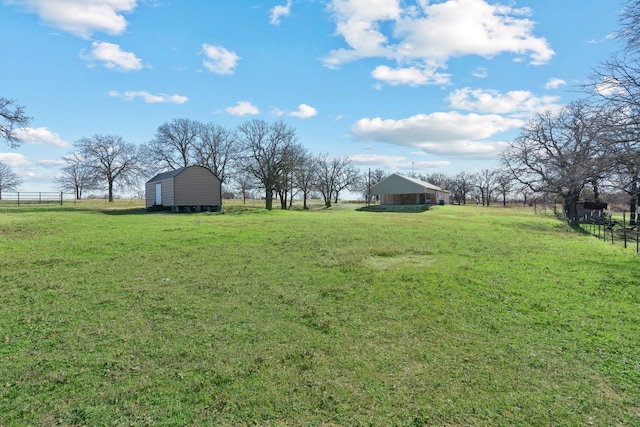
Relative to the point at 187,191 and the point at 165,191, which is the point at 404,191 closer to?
the point at 187,191

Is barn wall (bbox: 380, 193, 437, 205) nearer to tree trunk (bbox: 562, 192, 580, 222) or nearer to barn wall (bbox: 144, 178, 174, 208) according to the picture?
tree trunk (bbox: 562, 192, 580, 222)

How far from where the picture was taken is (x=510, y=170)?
96.3 ft

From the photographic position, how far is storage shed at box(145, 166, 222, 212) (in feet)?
86.9

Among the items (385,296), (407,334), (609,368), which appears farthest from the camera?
(385,296)

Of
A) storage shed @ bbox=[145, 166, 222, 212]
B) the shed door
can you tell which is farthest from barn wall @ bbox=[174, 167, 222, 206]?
the shed door

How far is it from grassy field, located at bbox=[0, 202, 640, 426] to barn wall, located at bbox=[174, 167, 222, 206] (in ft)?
61.1

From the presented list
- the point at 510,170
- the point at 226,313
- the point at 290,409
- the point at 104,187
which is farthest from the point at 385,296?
the point at 104,187

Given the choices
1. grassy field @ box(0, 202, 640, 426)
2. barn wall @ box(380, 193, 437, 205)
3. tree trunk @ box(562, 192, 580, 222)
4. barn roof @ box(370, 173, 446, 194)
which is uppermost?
barn roof @ box(370, 173, 446, 194)

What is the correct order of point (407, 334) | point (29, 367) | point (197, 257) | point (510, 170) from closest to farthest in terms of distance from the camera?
1. point (29, 367)
2. point (407, 334)
3. point (197, 257)
4. point (510, 170)

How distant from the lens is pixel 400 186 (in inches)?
2078

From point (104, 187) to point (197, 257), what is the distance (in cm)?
4244

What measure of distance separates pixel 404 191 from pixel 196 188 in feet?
111

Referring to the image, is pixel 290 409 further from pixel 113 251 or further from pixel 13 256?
pixel 13 256

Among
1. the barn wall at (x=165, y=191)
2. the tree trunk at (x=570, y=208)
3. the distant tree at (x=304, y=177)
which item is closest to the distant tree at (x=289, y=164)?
the distant tree at (x=304, y=177)
